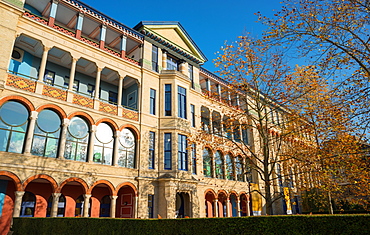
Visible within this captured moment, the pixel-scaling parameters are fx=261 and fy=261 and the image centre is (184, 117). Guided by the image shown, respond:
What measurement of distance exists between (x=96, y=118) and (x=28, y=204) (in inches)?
271

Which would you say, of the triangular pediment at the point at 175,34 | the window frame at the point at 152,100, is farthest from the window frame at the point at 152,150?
the triangular pediment at the point at 175,34

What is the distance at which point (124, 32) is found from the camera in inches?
A: 860

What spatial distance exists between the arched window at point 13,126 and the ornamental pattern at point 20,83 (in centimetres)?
100

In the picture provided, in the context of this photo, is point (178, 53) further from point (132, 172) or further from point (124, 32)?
point (132, 172)

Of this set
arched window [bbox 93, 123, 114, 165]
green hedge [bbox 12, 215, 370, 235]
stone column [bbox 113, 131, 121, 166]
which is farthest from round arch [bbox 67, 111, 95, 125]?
green hedge [bbox 12, 215, 370, 235]

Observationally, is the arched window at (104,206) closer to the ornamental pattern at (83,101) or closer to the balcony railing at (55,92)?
the balcony railing at (55,92)

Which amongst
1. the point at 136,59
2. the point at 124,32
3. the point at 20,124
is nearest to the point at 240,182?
the point at 136,59

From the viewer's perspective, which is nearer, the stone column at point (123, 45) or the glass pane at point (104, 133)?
the glass pane at point (104, 133)

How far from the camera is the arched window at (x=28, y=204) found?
16.4 m

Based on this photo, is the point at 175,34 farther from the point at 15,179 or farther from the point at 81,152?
the point at 15,179

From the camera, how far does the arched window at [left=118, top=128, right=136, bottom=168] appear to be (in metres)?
19.8

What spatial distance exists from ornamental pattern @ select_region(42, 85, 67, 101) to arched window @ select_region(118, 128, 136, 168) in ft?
16.7

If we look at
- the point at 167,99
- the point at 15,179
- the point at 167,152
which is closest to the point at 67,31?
→ the point at 167,99

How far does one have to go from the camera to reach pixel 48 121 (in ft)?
54.4
